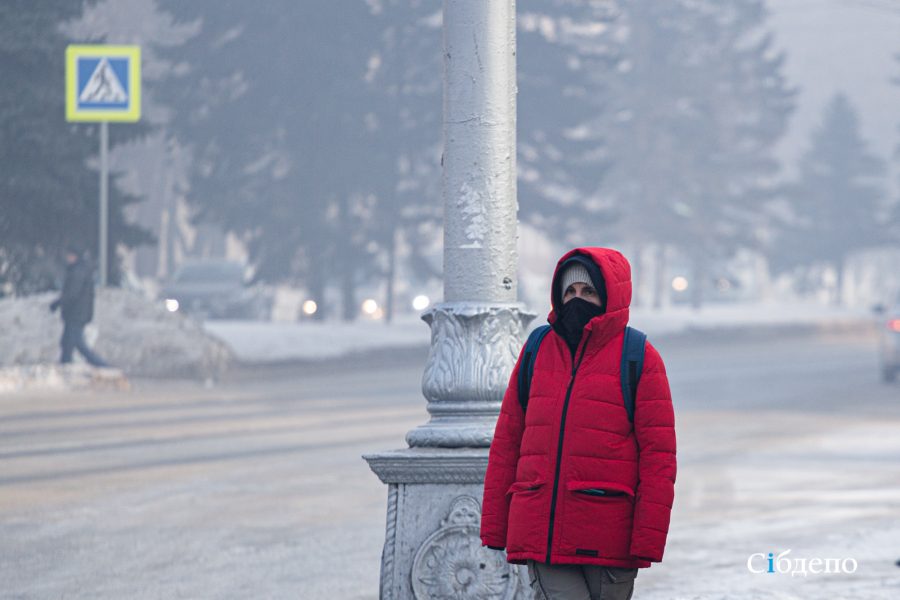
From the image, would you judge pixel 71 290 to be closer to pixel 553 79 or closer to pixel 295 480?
pixel 295 480

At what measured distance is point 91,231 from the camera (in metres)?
28.4

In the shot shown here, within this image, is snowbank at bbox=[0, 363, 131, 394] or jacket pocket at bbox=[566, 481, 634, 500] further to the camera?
snowbank at bbox=[0, 363, 131, 394]

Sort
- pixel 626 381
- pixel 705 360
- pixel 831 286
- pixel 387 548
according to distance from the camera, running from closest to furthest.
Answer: pixel 626 381 < pixel 387 548 < pixel 705 360 < pixel 831 286

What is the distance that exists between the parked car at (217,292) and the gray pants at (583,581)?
3832 cm

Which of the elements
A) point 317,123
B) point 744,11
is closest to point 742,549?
point 317,123

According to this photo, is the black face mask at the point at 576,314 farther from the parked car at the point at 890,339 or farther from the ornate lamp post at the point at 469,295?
the parked car at the point at 890,339

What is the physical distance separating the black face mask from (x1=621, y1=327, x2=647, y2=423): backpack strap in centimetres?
13

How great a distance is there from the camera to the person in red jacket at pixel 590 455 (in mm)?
4785

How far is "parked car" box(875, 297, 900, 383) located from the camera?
2584 cm

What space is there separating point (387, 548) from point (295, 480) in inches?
261

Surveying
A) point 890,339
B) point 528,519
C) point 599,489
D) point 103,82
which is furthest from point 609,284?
point 890,339

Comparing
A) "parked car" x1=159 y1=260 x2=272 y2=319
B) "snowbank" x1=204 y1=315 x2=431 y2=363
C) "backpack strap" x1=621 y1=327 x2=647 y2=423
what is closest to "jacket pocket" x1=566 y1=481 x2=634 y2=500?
"backpack strap" x1=621 y1=327 x2=647 y2=423

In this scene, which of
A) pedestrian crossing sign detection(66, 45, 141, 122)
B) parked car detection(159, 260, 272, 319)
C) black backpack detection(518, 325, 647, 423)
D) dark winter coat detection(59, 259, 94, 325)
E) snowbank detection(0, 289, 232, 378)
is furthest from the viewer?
parked car detection(159, 260, 272, 319)

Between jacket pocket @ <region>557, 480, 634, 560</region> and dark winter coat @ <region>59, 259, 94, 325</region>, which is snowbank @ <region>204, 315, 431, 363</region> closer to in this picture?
dark winter coat @ <region>59, 259, 94, 325</region>
